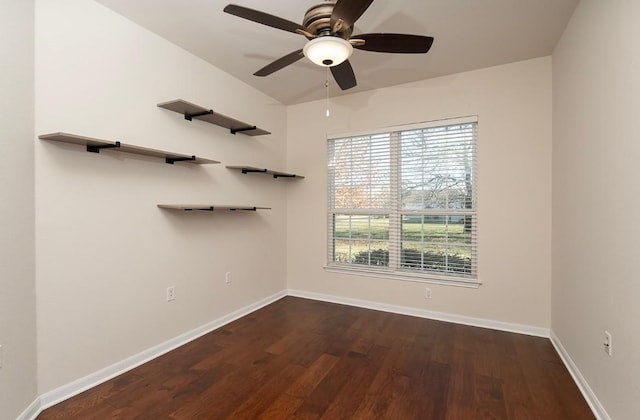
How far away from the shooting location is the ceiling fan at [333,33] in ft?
5.34

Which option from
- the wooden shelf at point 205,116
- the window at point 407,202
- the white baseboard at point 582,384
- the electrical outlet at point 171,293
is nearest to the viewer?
the white baseboard at point 582,384

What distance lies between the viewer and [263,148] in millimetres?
3988

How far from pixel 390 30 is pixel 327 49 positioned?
1.12m

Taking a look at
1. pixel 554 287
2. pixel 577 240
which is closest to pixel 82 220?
pixel 577 240

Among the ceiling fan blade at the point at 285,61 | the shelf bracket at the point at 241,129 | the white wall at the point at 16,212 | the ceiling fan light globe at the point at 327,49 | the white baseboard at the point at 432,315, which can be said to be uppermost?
the ceiling fan blade at the point at 285,61

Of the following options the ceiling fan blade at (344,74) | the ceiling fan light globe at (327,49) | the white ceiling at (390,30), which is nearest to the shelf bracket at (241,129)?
the white ceiling at (390,30)

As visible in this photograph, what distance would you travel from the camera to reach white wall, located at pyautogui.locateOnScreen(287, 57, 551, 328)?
3.05m

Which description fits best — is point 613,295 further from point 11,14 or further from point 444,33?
point 11,14

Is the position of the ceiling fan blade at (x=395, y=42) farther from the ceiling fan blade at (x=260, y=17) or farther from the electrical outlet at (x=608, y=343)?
the electrical outlet at (x=608, y=343)

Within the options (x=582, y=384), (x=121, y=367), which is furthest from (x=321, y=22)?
(x=582, y=384)

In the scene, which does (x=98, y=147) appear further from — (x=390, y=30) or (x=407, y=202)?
(x=407, y=202)

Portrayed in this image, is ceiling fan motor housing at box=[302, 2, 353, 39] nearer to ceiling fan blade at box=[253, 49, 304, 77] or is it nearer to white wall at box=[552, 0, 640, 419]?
ceiling fan blade at box=[253, 49, 304, 77]

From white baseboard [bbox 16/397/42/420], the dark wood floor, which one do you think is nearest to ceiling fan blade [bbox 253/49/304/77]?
the dark wood floor

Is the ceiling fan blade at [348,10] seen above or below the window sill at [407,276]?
above
